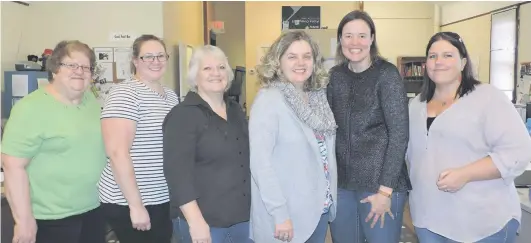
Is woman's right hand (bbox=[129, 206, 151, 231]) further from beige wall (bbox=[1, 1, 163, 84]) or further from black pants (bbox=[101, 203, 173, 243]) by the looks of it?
beige wall (bbox=[1, 1, 163, 84])

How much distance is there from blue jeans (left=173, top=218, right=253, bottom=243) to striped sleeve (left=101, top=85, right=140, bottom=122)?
43cm

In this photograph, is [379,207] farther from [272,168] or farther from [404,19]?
[404,19]

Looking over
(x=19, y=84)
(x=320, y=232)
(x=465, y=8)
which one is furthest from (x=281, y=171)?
(x=465, y=8)

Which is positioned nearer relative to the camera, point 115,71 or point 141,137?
point 141,137

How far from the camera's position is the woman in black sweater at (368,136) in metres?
1.76

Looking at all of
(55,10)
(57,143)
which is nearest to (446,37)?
(57,143)

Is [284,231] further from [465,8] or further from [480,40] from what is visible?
[465,8]

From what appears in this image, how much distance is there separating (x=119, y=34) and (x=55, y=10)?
64 cm

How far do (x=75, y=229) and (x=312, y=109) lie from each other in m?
1.09

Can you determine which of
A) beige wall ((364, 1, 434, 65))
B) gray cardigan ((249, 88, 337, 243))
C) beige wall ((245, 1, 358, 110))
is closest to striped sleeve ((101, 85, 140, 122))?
gray cardigan ((249, 88, 337, 243))

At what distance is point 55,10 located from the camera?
4.52 meters

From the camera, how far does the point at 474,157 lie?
168cm

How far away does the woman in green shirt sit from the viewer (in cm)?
175

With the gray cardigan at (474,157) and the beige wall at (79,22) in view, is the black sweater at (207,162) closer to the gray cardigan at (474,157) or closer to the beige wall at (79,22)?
the gray cardigan at (474,157)
